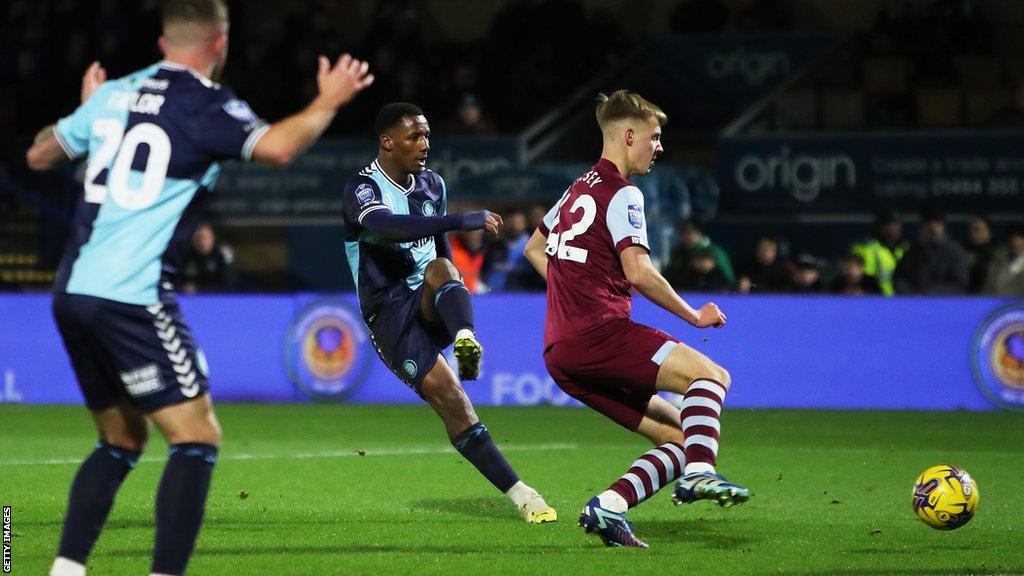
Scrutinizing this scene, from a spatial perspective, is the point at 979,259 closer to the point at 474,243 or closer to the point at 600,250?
the point at 474,243

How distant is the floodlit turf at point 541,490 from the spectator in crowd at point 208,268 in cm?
385

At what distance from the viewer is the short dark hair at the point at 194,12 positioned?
17.0 ft

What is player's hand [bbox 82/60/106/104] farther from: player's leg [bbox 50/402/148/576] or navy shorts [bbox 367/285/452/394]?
navy shorts [bbox 367/285/452/394]

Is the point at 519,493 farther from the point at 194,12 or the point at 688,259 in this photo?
the point at 688,259

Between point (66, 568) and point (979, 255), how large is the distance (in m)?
13.0

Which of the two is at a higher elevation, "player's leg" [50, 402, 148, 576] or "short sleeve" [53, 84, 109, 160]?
"short sleeve" [53, 84, 109, 160]

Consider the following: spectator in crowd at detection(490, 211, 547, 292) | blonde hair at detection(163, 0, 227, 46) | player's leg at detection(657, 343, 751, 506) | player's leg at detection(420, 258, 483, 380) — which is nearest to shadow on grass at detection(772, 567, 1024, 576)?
player's leg at detection(657, 343, 751, 506)

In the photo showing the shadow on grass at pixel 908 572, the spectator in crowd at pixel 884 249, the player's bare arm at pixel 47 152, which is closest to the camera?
the player's bare arm at pixel 47 152

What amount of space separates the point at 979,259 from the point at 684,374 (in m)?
10.7

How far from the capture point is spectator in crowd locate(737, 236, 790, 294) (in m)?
16.0

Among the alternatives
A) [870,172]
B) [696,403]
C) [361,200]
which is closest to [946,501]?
[696,403]

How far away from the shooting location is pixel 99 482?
5.34 meters

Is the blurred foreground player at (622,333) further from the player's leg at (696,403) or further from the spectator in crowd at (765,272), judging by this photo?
the spectator in crowd at (765,272)

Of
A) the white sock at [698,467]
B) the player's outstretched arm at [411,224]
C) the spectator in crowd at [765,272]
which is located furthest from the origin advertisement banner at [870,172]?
the white sock at [698,467]
